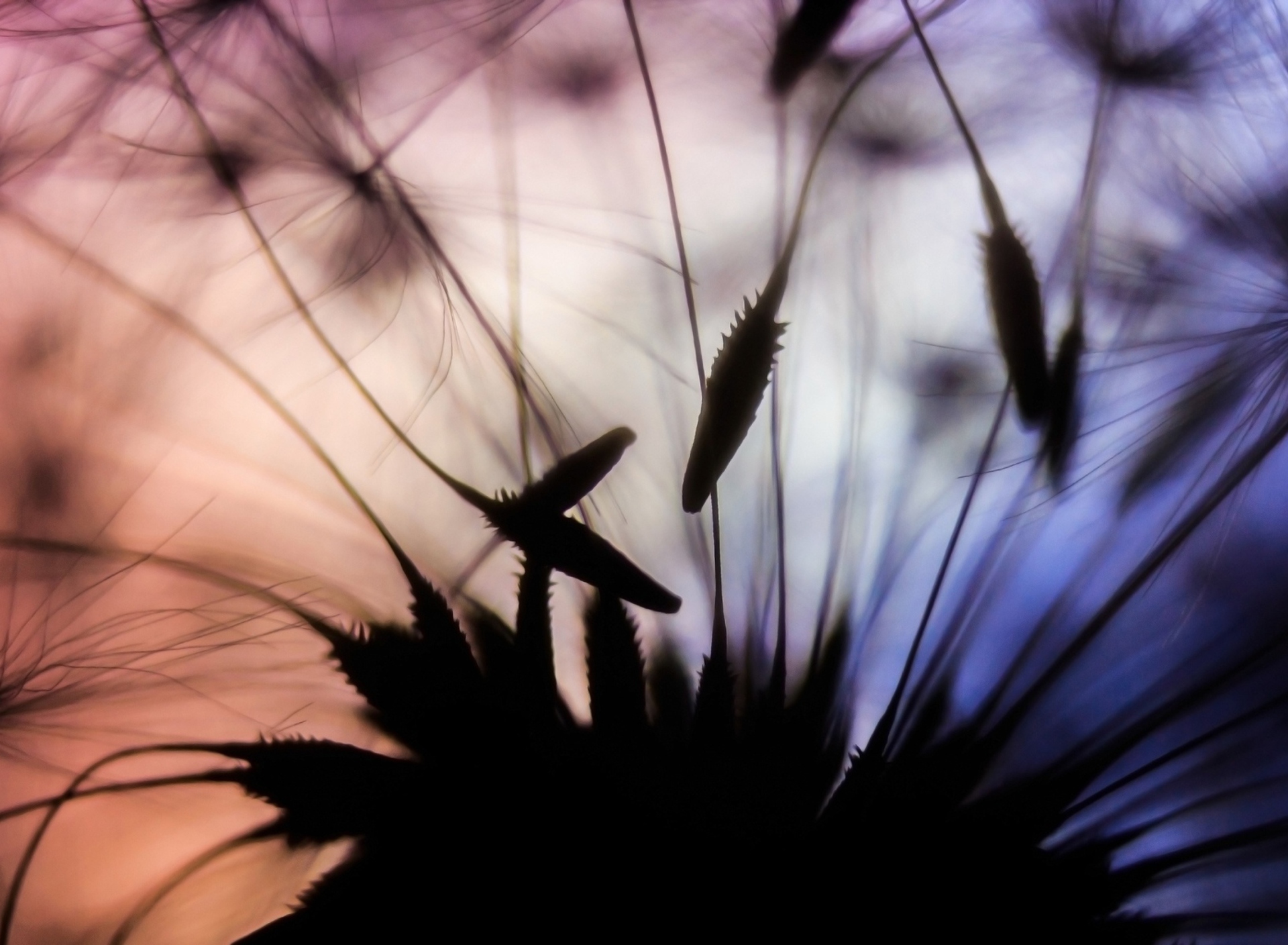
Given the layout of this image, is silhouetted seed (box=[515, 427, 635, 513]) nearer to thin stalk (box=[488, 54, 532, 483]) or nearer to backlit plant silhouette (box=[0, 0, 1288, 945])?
backlit plant silhouette (box=[0, 0, 1288, 945])

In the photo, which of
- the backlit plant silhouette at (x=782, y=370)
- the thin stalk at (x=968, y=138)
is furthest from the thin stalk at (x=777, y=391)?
the thin stalk at (x=968, y=138)

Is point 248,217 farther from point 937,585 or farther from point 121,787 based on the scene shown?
point 937,585

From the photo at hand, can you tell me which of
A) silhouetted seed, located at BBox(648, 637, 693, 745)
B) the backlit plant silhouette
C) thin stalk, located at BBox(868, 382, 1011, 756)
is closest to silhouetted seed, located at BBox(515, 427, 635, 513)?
the backlit plant silhouette

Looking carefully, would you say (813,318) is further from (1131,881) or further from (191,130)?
(191,130)

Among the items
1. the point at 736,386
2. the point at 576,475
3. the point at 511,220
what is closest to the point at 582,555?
the point at 576,475

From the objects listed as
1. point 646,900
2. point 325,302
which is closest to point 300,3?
point 325,302
